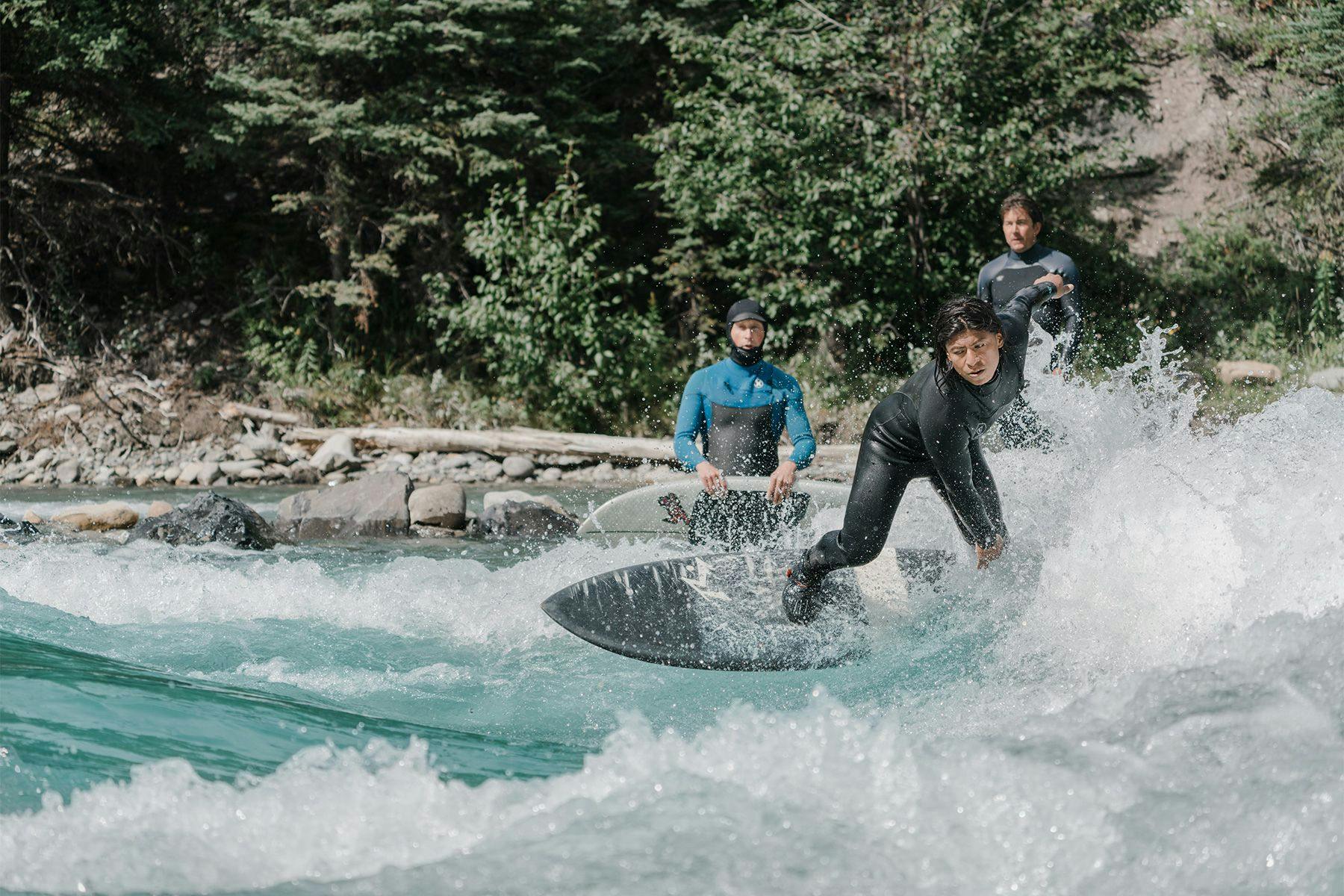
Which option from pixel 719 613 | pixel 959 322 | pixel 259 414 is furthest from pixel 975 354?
pixel 259 414

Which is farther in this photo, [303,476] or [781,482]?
[303,476]

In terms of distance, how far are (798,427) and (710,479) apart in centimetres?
66

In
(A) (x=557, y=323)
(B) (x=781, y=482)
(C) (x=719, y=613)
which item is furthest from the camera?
(A) (x=557, y=323)

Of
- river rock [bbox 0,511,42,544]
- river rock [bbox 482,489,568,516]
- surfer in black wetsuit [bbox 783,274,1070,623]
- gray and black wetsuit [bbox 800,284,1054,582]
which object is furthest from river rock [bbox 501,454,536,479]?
gray and black wetsuit [bbox 800,284,1054,582]

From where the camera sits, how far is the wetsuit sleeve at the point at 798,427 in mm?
6078

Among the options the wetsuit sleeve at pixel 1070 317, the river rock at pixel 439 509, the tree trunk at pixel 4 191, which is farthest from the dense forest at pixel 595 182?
the wetsuit sleeve at pixel 1070 317

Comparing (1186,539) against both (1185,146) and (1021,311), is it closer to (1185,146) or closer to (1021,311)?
(1021,311)

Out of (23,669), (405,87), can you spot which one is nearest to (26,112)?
Answer: (405,87)

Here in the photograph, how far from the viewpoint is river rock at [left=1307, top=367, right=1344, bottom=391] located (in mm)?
11891

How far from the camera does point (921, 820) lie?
278 cm

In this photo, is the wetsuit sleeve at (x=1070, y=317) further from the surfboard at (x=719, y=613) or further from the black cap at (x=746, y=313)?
the surfboard at (x=719, y=613)

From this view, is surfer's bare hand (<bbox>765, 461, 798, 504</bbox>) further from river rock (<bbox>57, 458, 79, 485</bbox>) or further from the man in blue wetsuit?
river rock (<bbox>57, 458, 79, 485</bbox>)

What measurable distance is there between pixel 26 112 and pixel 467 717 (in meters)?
13.1

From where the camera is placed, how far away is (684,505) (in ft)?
22.0
